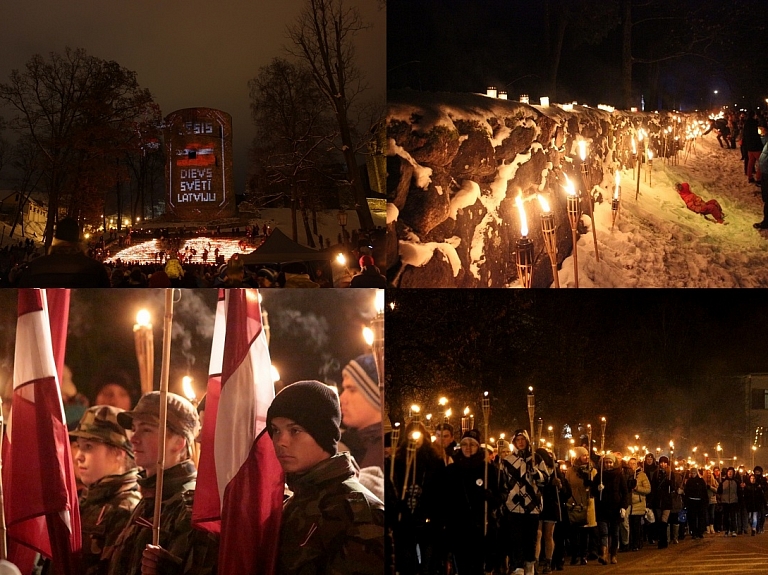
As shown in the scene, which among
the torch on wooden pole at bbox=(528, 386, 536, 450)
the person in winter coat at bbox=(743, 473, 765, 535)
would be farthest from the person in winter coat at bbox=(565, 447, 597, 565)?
the person in winter coat at bbox=(743, 473, 765, 535)

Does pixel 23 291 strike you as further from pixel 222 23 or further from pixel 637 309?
pixel 637 309

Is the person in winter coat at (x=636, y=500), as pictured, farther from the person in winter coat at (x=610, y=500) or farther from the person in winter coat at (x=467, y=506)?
the person in winter coat at (x=467, y=506)

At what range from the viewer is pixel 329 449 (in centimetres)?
451

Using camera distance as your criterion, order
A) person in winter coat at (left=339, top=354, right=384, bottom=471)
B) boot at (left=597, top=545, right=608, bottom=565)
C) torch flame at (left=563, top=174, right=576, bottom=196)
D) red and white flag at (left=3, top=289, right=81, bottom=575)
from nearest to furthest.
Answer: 1. red and white flag at (left=3, top=289, right=81, bottom=575)
2. person in winter coat at (left=339, top=354, right=384, bottom=471)
3. boot at (left=597, top=545, right=608, bottom=565)
4. torch flame at (left=563, top=174, right=576, bottom=196)

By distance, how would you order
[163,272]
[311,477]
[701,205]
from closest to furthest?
1. [311,477]
2. [163,272]
3. [701,205]

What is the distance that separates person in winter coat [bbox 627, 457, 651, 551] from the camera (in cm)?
495

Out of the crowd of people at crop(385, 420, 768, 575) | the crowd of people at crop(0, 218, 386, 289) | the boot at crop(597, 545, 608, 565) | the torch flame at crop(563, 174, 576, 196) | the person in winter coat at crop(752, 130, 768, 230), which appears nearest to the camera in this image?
the crowd of people at crop(0, 218, 386, 289)

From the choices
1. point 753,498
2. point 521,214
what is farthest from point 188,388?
point 753,498

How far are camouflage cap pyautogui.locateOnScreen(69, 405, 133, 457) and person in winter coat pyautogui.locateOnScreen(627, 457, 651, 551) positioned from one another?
9.66 feet

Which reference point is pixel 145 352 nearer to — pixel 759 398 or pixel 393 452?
pixel 393 452

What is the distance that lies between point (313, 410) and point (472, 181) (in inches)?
64.6

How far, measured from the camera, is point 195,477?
4.49m

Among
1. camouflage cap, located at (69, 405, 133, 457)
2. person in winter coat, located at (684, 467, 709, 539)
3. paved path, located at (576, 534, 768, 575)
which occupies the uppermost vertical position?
camouflage cap, located at (69, 405, 133, 457)

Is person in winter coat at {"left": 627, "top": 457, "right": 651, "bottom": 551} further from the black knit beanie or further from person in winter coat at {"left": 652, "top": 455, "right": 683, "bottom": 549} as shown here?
the black knit beanie
